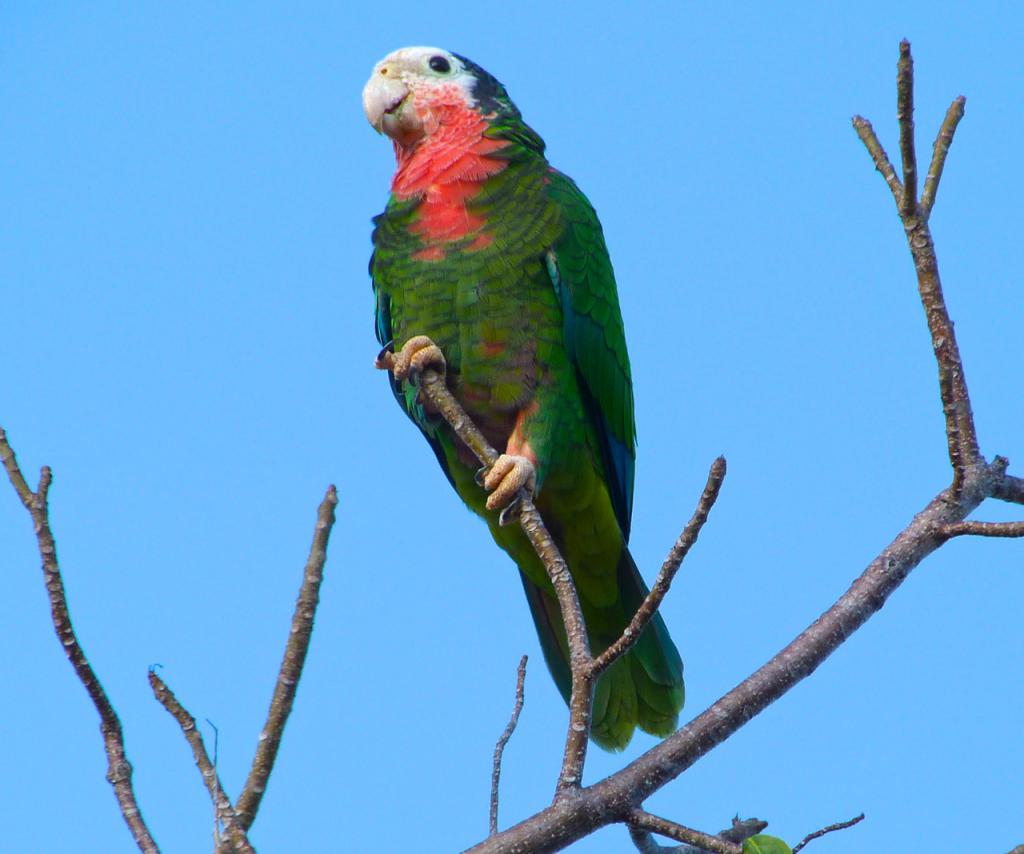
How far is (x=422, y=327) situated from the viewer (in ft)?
12.2

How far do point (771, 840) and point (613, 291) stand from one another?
2477 mm

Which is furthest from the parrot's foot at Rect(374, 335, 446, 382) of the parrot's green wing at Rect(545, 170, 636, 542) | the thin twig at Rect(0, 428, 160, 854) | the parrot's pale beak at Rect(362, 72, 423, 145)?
the thin twig at Rect(0, 428, 160, 854)

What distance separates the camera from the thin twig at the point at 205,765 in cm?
165

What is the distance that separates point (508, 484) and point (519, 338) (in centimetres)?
55

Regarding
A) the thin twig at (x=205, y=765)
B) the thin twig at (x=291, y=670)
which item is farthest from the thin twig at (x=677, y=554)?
the thin twig at (x=205, y=765)

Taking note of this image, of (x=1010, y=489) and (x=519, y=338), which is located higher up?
(x=519, y=338)

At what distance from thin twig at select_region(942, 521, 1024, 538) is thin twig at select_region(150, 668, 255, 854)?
135 centimetres

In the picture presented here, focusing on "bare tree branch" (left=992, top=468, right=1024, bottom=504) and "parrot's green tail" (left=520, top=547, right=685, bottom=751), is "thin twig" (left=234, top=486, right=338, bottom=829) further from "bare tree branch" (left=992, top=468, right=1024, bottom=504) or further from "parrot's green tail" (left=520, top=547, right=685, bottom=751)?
"parrot's green tail" (left=520, top=547, right=685, bottom=751)

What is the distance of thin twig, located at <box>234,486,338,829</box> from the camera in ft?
5.57

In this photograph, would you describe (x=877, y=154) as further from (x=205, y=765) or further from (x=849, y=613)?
(x=205, y=765)

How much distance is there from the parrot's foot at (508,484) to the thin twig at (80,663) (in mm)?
1601

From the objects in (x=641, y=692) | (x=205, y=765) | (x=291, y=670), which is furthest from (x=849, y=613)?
(x=641, y=692)

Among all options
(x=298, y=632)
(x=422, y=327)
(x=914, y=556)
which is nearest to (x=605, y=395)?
(x=422, y=327)

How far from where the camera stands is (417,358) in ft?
11.8
